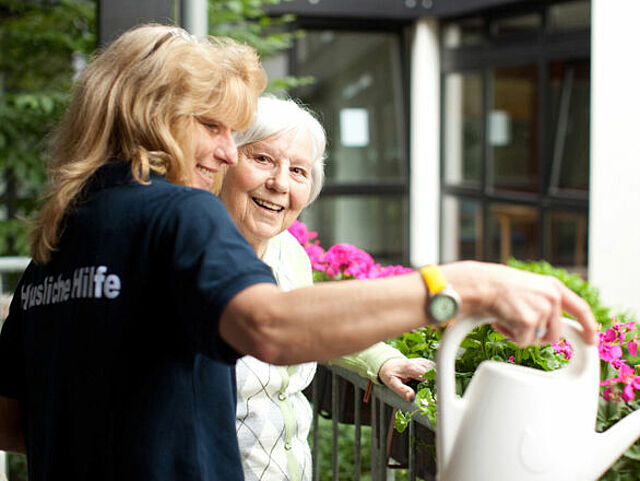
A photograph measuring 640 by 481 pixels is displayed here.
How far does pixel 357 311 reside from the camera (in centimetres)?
87

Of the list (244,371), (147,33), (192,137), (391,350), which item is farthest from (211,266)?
(391,350)

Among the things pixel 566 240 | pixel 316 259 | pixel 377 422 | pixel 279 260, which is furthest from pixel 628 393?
pixel 566 240

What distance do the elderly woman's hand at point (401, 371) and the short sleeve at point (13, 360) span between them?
65 cm

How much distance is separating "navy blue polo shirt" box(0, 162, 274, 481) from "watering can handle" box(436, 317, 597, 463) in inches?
8.9

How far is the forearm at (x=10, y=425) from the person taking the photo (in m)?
1.25

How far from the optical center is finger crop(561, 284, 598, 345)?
915 mm

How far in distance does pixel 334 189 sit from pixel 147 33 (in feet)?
21.4

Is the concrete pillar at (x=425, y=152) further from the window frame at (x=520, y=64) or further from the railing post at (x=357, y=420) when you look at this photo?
the railing post at (x=357, y=420)

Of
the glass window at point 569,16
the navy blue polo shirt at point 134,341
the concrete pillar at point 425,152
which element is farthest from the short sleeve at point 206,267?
the concrete pillar at point 425,152

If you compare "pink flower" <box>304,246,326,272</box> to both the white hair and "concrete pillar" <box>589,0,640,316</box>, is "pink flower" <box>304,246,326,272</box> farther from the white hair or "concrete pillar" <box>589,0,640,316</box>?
"concrete pillar" <box>589,0,640,316</box>

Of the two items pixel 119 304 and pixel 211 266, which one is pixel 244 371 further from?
pixel 211 266

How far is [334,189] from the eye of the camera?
7598 mm

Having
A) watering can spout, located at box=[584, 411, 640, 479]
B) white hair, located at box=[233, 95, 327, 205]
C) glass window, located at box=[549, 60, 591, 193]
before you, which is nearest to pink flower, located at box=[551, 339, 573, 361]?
watering can spout, located at box=[584, 411, 640, 479]

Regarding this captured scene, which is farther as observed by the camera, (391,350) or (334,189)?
(334,189)
